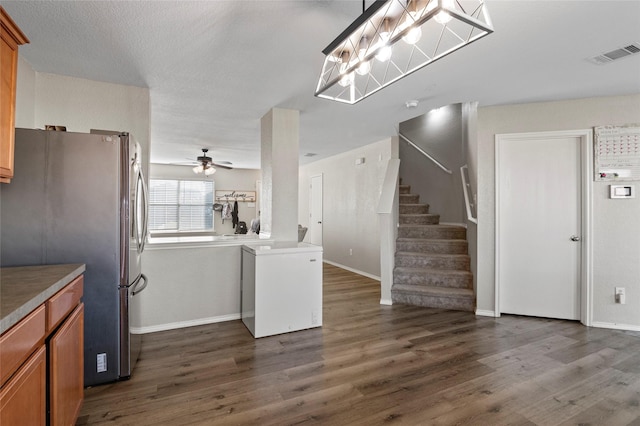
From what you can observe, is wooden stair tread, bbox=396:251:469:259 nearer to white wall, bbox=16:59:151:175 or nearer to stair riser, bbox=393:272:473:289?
stair riser, bbox=393:272:473:289

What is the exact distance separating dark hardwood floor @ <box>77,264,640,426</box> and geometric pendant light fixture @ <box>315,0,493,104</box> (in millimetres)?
2042

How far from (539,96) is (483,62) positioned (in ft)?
3.97

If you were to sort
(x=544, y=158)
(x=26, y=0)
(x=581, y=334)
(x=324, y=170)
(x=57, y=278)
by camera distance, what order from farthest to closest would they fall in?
(x=324, y=170) < (x=544, y=158) < (x=581, y=334) < (x=26, y=0) < (x=57, y=278)

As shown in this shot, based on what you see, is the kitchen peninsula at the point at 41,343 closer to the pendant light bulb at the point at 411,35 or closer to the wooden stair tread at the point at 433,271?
the pendant light bulb at the point at 411,35

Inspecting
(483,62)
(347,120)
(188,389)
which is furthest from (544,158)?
(188,389)

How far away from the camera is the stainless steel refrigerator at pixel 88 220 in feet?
5.85

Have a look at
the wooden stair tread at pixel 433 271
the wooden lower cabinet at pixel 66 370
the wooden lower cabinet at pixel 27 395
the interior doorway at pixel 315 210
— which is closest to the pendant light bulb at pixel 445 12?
the wooden lower cabinet at pixel 27 395

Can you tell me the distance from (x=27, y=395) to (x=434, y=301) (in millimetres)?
3704

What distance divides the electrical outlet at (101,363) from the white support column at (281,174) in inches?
73.7

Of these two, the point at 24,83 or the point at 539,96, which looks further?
the point at 539,96

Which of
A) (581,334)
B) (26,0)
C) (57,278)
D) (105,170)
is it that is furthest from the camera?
(581,334)

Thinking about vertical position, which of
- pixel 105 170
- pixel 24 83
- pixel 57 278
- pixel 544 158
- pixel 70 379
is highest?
pixel 24 83

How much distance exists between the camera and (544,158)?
10.9 feet

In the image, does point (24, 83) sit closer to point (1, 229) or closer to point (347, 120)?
point (1, 229)
